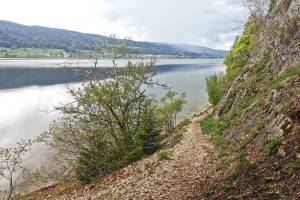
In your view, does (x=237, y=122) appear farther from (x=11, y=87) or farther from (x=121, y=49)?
(x=11, y=87)

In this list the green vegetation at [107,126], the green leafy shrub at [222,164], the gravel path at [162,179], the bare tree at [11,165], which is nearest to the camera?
the gravel path at [162,179]

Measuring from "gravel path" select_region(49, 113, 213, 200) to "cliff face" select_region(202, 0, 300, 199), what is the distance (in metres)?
1.40

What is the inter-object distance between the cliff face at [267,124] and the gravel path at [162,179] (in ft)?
4.60

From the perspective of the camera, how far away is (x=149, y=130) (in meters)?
38.0

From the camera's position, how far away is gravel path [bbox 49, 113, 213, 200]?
2006 cm

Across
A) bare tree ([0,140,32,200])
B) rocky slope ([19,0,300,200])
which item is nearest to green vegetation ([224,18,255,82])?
rocky slope ([19,0,300,200])

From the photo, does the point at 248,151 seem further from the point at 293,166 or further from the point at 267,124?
the point at 293,166

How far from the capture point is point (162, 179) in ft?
73.9

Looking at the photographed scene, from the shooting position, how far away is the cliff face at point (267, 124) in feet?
48.7

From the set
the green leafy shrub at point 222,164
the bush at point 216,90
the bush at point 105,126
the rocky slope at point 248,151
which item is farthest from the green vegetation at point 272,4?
the green leafy shrub at point 222,164

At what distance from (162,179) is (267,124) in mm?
7087

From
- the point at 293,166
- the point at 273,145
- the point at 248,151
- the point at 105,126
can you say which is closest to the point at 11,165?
the point at 105,126

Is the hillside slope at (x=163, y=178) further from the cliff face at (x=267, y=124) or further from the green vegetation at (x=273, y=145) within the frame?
the green vegetation at (x=273, y=145)

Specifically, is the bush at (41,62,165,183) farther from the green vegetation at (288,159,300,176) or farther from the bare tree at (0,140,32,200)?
the green vegetation at (288,159,300,176)
